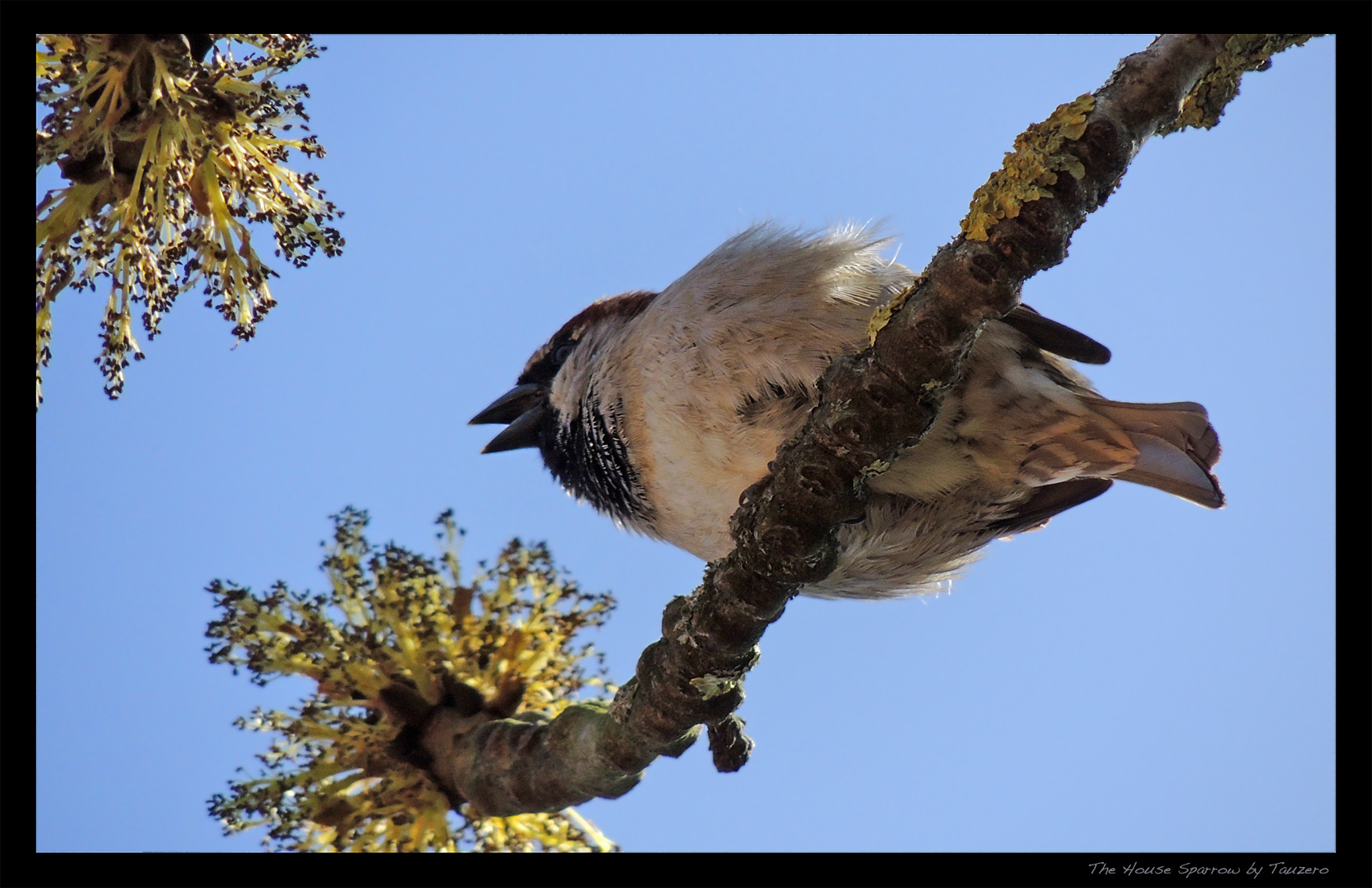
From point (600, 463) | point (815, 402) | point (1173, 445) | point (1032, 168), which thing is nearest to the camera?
point (1032, 168)

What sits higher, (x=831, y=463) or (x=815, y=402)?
(x=815, y=402)

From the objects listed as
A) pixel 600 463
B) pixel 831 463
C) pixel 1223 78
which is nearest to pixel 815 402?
pixel 831 463

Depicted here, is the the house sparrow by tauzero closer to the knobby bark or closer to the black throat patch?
the black throat patch

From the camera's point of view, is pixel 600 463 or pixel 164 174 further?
pixel 600 463

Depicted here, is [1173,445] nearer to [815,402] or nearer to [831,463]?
[815,402]

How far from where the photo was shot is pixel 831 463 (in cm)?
226

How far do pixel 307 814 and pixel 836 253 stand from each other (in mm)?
2384

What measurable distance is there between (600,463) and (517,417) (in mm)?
764

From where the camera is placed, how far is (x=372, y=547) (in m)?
3.13

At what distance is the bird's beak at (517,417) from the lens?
151 inches

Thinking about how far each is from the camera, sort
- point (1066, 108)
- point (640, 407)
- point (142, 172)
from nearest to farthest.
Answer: point (1066, 108)
point (142, 172)
point (640, 407)

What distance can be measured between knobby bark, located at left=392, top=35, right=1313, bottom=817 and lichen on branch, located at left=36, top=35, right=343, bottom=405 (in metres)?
1.37
